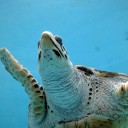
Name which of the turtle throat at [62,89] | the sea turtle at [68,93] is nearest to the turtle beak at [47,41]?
the sea turtle at [68,93]

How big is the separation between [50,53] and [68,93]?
1.25 feet

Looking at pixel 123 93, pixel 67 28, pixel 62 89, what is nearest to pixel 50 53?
pixel 62 89

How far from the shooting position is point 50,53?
4.90 ft

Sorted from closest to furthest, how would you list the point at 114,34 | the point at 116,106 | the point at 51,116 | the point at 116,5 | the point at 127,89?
the point at 127,89
the point at 116,106
the point at 51,116
the point at 116,5
the point at 114,34

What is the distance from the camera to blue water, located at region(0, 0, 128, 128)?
7.69 m

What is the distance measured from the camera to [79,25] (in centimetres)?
872

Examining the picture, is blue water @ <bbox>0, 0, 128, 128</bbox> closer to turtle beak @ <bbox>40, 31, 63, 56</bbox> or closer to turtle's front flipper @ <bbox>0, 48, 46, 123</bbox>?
turtle's front flipper @ <bbox>0, 48, 46, 123</bbox>

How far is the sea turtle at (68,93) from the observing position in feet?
5.09

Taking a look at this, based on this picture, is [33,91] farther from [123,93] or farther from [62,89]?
[123,93]

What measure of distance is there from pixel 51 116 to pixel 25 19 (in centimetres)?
636

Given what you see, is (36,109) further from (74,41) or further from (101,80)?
(74,41)

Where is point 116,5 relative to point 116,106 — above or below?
above

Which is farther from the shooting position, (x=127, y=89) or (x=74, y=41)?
(x=74, y=41)

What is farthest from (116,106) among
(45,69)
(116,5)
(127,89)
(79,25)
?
(79,25)
